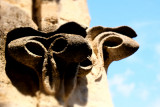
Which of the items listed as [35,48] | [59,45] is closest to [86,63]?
[59,45]

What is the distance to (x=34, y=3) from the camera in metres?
2.95

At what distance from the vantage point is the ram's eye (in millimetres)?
2546

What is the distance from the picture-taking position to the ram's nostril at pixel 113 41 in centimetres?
288

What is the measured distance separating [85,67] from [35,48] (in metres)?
0.44

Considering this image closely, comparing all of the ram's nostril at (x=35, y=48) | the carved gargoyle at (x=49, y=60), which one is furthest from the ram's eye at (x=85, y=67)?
the ram's nostril at (x=35, y=48)

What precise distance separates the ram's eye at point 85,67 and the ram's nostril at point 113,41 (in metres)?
0.35

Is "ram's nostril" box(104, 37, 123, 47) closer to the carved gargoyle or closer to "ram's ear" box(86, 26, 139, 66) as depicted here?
"ram's ear" box(86, 26, 139, 66)

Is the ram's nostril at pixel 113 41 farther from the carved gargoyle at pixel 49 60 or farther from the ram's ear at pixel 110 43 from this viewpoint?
the carved gargoyle at pixel 49 60

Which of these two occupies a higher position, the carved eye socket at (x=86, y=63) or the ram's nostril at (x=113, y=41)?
the ram's nostril at (x=113, y=41)

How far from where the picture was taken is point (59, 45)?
2367mm

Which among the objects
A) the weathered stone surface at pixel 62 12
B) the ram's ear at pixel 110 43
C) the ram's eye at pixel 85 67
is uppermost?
the weathered stone surface at pixel 62 12

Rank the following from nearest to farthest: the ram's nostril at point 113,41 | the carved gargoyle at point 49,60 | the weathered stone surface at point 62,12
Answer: the carved gargoyle at point 49,60 < the weathered stone surface at point 62,12 < the ram's nostril at point 113,41

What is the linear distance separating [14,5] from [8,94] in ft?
2.76

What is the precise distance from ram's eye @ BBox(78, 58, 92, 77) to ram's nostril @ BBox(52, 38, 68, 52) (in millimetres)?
262
